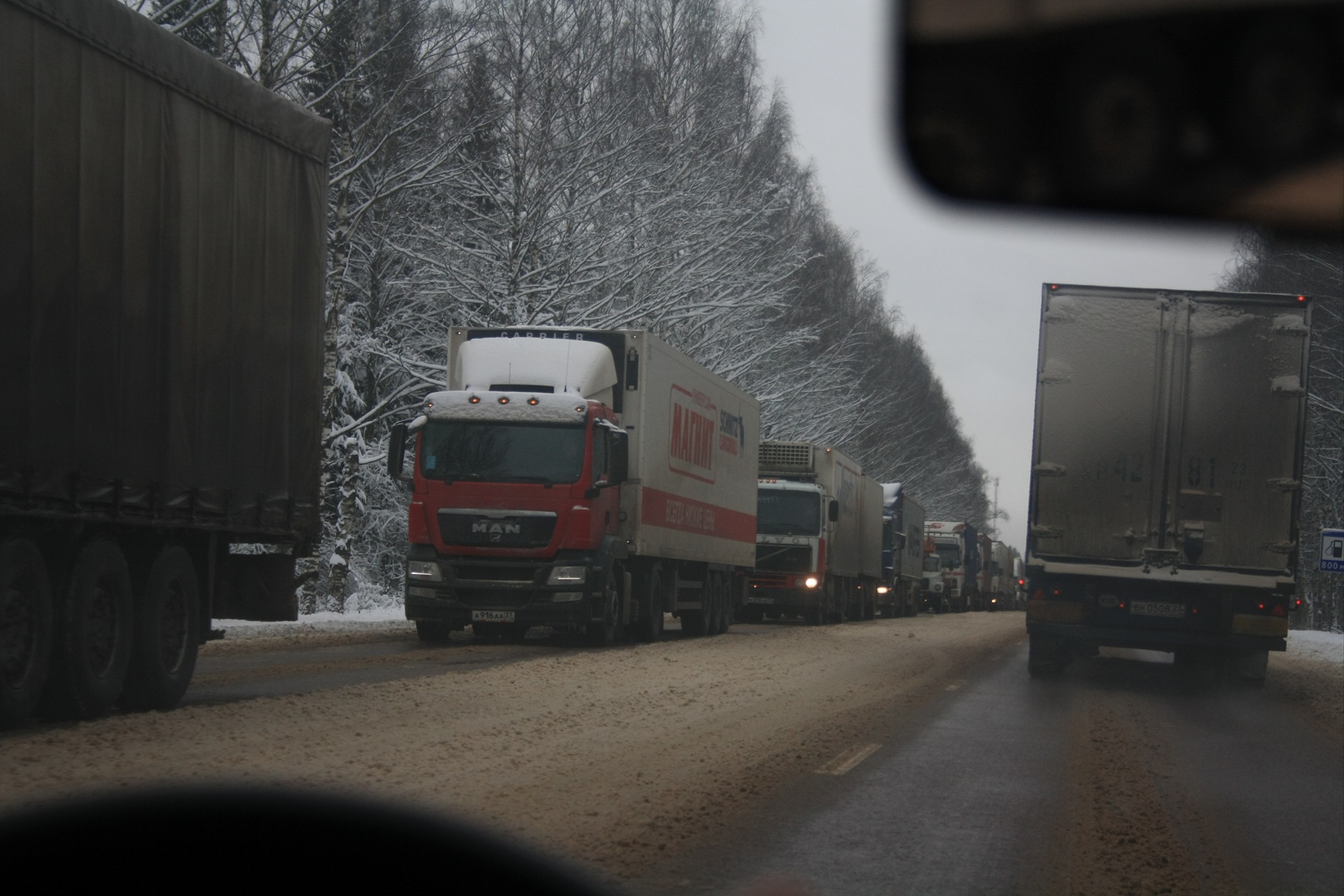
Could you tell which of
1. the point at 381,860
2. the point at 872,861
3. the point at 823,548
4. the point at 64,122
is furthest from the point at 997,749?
the point at 823,548

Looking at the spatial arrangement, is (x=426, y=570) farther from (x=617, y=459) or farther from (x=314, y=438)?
(x=314, y=438)

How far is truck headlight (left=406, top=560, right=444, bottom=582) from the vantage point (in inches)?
712

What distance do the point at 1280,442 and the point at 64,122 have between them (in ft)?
37.3

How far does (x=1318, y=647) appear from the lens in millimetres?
32938

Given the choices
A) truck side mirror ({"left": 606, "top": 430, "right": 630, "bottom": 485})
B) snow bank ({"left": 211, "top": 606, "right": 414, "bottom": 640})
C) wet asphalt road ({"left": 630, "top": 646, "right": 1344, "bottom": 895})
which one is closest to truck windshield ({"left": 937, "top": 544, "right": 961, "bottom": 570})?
snow bank ({"left": 211, "top": 606, "right": 414, "bottom": 640})

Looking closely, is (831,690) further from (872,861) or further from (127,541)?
(872,861)

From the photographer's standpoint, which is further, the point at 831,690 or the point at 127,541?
the point at 831,690

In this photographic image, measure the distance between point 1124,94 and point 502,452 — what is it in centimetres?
1146

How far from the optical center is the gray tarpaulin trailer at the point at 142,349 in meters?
8.52

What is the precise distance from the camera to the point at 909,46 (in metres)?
6.99

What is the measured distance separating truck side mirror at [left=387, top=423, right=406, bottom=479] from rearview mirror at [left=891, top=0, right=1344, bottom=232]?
10.4m

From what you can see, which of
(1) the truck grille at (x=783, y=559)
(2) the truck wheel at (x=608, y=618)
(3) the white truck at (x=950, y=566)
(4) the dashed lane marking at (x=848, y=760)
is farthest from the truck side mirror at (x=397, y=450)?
(3) the white truck at (x=950, y=566)

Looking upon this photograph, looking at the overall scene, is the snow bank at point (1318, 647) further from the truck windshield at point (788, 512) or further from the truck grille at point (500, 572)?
the truck grille at point (500, 572)

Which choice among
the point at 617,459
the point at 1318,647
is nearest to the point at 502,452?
the point at 617,459
